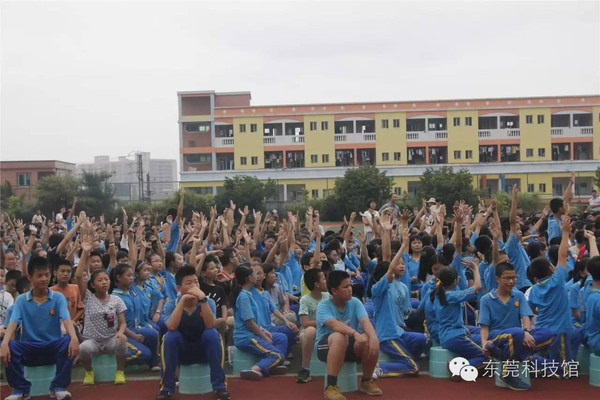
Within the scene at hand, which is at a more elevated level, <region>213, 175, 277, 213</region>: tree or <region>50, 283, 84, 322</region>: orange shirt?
<region>213, 175, 277, 213</region>: tree

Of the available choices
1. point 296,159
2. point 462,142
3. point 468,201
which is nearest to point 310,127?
point 296,159

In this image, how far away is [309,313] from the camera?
748 cm

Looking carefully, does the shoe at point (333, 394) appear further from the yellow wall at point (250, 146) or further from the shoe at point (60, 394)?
the yellow wall at point (250, 146)

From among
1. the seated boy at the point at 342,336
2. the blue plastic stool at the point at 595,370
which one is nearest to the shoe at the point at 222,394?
the seated boy at the point at 342,336

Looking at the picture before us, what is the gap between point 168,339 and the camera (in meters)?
6.46

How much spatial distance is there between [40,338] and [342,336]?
9.66 ft

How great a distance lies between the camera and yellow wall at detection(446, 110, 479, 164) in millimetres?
53531

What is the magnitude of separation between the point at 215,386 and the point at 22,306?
2021 millimetres

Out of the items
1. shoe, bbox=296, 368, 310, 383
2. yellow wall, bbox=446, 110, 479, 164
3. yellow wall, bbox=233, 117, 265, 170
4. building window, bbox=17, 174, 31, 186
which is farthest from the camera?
yellow wall, bbox=233, 117, 265, 170

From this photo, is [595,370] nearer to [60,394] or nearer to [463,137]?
[60,394]

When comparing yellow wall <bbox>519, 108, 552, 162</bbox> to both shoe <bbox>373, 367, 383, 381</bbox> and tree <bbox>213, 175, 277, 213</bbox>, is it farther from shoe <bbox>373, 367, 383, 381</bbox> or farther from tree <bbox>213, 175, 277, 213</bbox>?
shoe <bbox>373, 367, 383, 381</bbox>

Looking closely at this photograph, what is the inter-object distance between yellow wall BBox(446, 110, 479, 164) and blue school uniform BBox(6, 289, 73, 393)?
161 ft

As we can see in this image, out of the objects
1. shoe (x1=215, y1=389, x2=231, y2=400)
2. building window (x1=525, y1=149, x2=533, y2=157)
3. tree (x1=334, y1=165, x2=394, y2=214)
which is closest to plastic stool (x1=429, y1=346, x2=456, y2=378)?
shoe (x1=215, y1=389, x2=231, y2=400)

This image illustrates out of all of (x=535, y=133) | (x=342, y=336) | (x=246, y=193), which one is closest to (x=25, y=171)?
A: (x=246, y=193)
